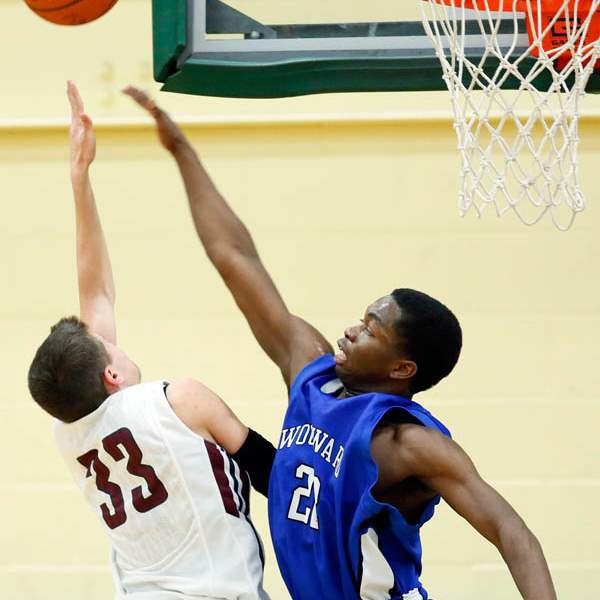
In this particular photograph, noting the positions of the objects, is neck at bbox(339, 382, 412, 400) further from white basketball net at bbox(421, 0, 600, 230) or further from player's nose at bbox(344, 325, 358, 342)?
white basketball net at bbox(421, 0, 600, 230)

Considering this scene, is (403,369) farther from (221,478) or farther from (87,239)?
(87,239)

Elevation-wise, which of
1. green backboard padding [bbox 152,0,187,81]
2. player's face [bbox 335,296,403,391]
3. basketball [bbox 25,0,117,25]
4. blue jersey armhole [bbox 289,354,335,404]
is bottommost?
blue jersey armhole [bbox 289,354,335,404]

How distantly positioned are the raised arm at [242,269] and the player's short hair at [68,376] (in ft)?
1.61

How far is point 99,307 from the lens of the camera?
316 cm

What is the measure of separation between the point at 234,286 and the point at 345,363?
0.43m

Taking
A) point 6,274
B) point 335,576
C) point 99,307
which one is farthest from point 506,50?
point 6,274

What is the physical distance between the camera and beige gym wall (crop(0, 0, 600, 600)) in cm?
510

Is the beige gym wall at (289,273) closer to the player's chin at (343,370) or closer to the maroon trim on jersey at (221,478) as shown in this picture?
the player's chin at (343,370)

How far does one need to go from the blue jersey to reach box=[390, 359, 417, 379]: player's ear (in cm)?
9

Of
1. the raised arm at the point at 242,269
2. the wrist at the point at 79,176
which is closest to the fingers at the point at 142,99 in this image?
the raised arm at the point at 242,269

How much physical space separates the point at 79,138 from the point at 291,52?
0.74 metres

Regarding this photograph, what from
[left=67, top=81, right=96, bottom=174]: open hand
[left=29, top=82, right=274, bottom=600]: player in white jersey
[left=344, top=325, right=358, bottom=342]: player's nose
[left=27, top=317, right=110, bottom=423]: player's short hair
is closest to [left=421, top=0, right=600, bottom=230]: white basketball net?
[left=344, top=325, right=358, bottom=342]: player's nose

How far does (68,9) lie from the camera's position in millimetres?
3225

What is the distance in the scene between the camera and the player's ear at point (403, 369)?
2801 mm
